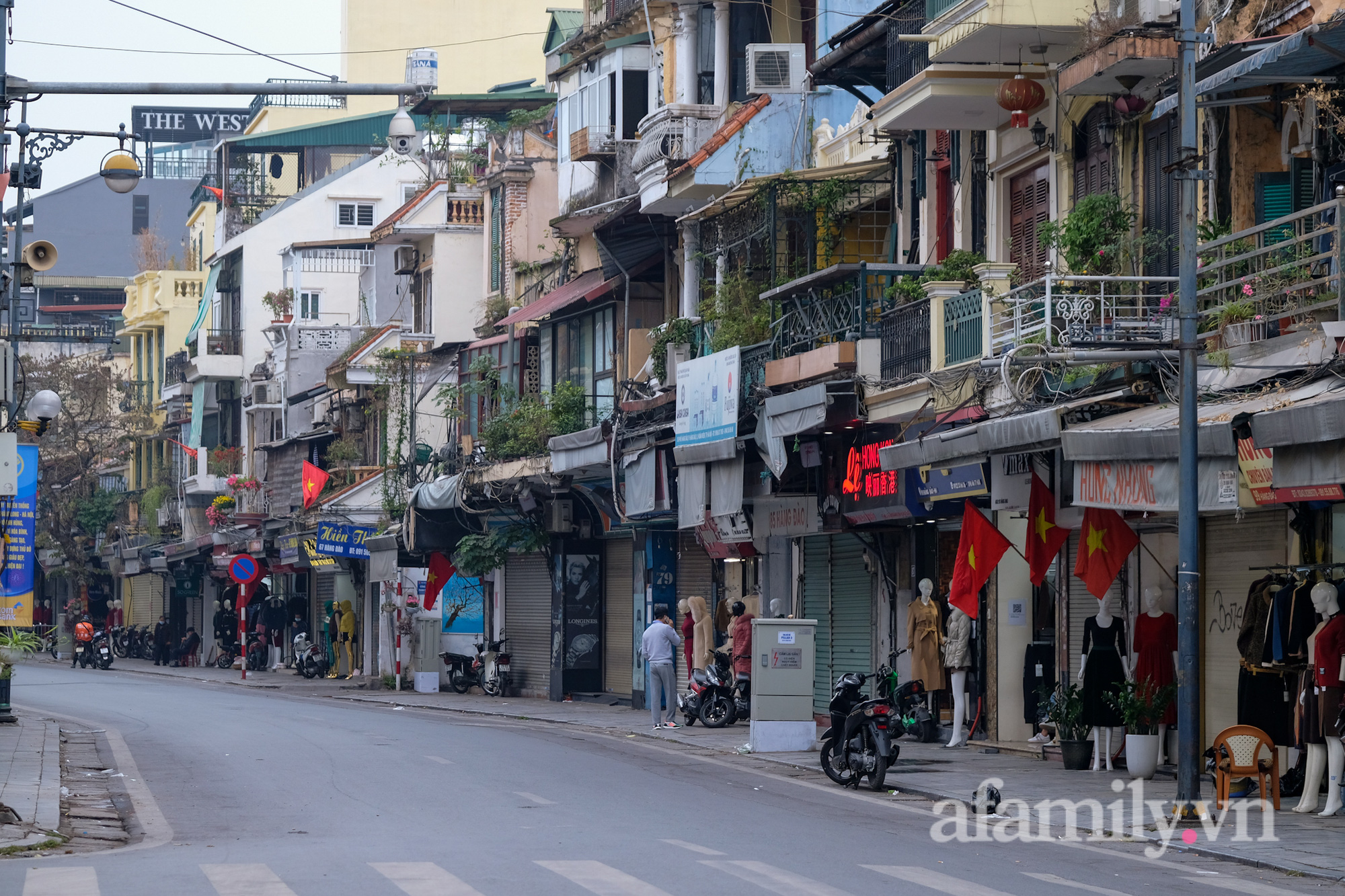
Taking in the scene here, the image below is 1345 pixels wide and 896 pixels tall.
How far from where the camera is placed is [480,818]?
Result: 14.5m

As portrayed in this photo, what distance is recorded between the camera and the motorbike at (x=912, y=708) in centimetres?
2112

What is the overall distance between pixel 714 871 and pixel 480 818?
3.61 metres

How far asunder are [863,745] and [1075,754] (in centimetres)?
283

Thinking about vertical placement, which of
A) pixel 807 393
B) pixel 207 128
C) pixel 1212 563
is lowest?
pixel 1212 563

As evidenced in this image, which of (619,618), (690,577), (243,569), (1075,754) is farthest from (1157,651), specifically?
(243,569)

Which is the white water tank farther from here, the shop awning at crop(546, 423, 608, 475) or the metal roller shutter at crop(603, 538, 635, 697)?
the metal roller shutter at crop(603, 538, 635, 697)

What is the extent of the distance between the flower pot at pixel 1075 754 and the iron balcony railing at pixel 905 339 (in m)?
4.87

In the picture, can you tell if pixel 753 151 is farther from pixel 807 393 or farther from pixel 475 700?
pixel 475 700

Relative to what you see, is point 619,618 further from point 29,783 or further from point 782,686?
point 29,783

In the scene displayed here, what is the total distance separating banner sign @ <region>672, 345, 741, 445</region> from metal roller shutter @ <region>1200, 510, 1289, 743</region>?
8.29 m

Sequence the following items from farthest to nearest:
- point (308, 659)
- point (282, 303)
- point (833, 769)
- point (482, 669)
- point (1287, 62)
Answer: point (282, 303), point (308, 659), point (482, 669), point (833, 769), point (1287, 62)

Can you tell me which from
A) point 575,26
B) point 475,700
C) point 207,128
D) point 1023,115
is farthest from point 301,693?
point 207,128

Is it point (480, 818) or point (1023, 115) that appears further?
point (1023, 115)

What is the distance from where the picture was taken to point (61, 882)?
36.5ft
